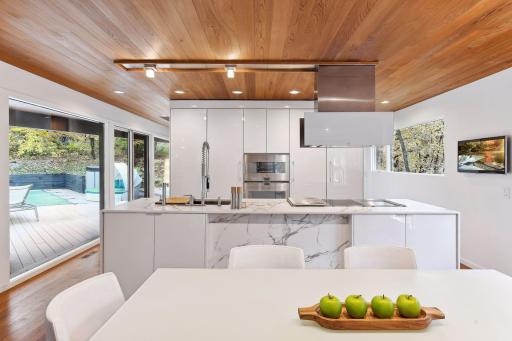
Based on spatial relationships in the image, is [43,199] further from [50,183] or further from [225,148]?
[225,148]

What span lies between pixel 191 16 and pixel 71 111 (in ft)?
9.96

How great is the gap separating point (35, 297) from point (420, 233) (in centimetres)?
363

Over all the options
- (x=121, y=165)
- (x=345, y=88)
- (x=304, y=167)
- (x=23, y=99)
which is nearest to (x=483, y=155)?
(x=345, y=88)

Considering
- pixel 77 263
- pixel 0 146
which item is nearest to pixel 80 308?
pixel 0 146

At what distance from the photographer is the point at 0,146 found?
136 inches

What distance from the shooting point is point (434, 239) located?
3.13 m

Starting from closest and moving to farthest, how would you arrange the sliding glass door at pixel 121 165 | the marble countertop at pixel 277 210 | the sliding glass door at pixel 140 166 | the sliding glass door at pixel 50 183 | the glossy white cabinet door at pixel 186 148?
the marble countertop at pixel 277 210 < the sliding glass door at pixel 50 183 < the glossy white cabinet door at pixel 186 148 < the sliding glass door at pixel 121 165 < the sliding glass door at pixel 140 166

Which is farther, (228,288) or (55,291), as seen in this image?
(55,291)

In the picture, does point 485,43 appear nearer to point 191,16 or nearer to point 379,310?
point 191,16

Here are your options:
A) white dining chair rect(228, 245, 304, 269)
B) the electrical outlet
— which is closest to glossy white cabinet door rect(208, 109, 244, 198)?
the electrical outlet

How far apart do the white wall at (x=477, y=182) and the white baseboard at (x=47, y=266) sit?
4146 millimetres

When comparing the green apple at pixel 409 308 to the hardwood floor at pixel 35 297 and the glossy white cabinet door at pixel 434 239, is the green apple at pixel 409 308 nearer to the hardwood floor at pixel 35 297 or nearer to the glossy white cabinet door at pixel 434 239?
the glossy white cabinet door at pixel 434 239

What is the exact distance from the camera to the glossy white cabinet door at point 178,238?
3160 mm

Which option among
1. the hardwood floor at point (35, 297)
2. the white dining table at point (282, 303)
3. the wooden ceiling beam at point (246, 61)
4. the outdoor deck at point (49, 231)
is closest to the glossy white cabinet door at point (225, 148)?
the outdoor deck at point (49, 231)
